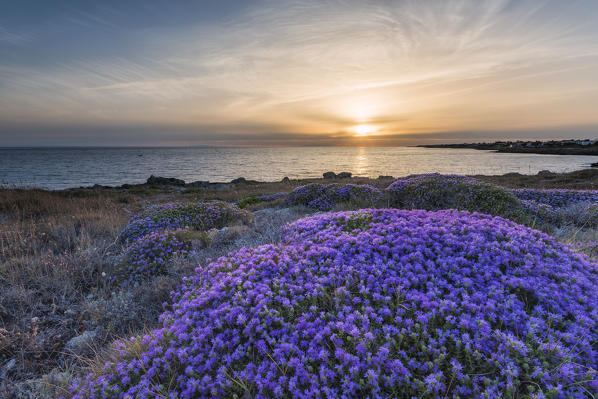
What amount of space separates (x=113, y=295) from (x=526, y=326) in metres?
6.20

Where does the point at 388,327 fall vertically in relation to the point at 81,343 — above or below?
above

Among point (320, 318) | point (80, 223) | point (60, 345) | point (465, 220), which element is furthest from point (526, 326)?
point (80, 223)

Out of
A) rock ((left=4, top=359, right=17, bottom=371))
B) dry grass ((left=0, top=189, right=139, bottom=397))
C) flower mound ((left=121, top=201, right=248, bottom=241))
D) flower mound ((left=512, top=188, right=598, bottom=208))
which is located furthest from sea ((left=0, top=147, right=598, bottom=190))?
flower mound ((left=512, top=188, right=598, bottom=208))

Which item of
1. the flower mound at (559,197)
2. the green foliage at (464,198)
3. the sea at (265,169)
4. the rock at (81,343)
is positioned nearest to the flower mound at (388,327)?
the rock at (81,343)

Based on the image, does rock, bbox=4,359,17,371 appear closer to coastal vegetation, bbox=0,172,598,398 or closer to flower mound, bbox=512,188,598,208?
coastal vegetation, bbox=0,172,598,398

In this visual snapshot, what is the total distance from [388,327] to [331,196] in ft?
32.4

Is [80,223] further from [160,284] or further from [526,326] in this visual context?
[526,326]

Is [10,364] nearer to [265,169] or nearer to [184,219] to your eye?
[184,219]

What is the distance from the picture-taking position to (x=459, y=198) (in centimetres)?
909

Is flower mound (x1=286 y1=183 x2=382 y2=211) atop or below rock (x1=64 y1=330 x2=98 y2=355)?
atop

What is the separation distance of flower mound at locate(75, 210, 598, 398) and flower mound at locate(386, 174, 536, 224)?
497 cm

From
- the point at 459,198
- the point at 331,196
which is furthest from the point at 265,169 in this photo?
the point at 459,198

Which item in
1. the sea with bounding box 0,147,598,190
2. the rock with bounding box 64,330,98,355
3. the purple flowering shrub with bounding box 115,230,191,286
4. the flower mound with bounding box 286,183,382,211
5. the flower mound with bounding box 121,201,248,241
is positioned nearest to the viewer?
the rock with bounding box 64,330,98,355

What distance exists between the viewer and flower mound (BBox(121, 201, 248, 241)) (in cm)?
851
